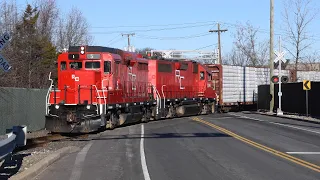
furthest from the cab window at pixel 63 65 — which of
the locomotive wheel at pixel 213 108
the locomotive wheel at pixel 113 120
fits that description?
the locomotive wheel at pixel 213 108

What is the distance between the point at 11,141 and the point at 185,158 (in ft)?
15.6

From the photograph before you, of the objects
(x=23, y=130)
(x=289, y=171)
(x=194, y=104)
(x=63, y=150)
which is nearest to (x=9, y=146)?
(x=23, y=130)

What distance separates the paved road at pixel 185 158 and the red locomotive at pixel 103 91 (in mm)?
1452

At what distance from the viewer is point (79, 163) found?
10945 millimetres

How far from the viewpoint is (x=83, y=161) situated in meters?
11.2

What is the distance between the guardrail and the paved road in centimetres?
96

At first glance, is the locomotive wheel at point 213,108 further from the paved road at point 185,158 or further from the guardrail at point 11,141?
the guardrail at point 11,141

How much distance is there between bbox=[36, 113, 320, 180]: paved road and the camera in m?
9.32

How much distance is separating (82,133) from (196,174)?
1066cm

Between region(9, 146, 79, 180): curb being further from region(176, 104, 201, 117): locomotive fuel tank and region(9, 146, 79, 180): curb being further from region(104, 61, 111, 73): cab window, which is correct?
region(176, 104, 201, 117): locomotive fuel tank

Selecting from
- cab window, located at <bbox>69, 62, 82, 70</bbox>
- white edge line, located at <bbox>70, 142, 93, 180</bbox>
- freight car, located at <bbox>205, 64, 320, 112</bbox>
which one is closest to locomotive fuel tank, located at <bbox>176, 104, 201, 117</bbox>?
freight car, located at <bbox>205, 64, 320, 112</bbox>

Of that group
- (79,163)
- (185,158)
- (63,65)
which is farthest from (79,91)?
(185,158)

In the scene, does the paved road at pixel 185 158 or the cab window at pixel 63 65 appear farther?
the cab window at pixel 63 65

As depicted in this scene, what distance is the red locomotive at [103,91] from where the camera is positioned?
17875 mm
